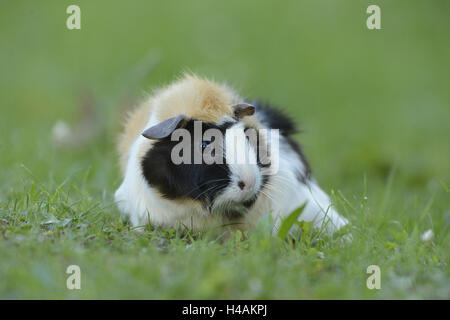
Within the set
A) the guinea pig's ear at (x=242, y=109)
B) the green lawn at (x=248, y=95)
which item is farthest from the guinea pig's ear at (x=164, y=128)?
the green lawn at (x=248, y=95)

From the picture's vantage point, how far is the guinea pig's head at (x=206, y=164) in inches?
120

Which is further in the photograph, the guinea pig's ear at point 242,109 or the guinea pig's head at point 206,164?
the guinea pig's ear at point 242,109

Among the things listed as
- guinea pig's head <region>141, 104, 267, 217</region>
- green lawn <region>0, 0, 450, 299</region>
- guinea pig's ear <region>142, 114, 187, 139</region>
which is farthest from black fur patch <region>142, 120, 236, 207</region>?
green lawn <region>0, 0, 450, 299</region>

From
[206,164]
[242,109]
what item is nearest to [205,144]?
[206,164]

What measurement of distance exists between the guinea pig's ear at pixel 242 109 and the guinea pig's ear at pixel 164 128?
0.38 m

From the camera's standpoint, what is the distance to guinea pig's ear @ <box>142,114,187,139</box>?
313 cm

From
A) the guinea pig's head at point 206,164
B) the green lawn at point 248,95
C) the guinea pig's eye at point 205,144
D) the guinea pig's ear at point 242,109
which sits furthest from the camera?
the guinea pig's ear at point 242,109

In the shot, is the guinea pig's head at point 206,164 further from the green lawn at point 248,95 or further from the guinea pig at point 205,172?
the green lawn at point 248,95

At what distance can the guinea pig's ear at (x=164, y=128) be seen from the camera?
3.13 metres

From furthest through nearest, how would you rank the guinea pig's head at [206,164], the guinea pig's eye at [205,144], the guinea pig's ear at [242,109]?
the guinea pig's ear at [242,109], the guinea pig's eye at [205,144], the guinea pig's head at [206,164]

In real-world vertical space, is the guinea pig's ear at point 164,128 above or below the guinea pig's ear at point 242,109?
below

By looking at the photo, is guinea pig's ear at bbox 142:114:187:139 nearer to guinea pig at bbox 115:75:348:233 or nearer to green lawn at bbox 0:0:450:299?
guinea pig at bbox 115:75:348:233

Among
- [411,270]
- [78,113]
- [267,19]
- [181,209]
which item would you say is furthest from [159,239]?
[267,19]

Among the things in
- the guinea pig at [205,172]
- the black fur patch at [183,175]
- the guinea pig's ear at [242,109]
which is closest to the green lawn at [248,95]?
the guinea pig at [205,172]
